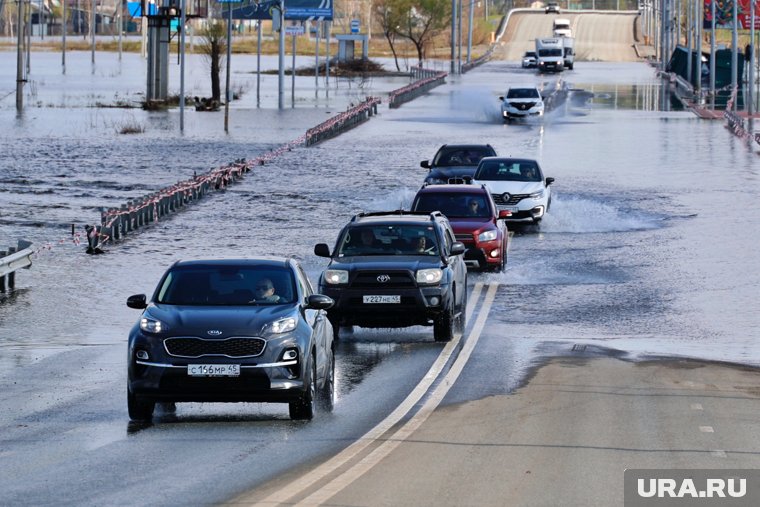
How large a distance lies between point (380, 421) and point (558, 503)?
4.09m

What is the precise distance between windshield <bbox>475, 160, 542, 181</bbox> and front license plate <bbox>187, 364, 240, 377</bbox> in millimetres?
24355

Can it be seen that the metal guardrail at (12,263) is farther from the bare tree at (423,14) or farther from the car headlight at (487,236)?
the bare tree at (423,14)

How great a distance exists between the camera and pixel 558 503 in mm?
11406

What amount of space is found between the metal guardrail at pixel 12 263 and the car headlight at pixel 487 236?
7.77m

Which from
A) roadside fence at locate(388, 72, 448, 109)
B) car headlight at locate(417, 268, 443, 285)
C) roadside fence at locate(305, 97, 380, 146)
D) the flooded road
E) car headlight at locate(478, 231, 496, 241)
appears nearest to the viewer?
the flooded road

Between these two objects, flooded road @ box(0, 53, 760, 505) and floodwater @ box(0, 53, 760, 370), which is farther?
floodwater @ box(0, 53, 760, 370)

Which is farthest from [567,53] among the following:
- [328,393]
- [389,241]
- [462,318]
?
[328,393]

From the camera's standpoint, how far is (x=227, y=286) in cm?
1616

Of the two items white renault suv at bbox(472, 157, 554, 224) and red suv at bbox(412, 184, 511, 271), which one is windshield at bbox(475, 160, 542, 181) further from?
red suv at bbox(412, 184, 511, 271)

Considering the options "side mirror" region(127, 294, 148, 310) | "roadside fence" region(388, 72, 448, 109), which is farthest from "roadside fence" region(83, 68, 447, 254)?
"roadside fence" region(388, 72, 448, 109)

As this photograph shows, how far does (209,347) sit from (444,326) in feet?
21.6

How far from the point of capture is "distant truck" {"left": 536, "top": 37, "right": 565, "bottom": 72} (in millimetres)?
122375

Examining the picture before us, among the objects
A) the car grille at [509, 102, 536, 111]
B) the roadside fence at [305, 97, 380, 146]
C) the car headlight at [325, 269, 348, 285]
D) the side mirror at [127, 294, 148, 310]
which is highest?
the side mirror at [127, 294, 148, 310]

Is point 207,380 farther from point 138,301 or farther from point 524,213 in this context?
point 524,213
